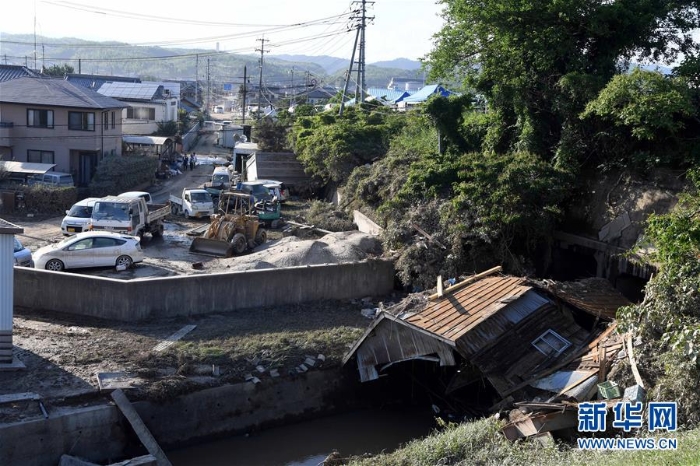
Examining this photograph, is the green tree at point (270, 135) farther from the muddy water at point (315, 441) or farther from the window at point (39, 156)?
the muddy water at point (315, 441)

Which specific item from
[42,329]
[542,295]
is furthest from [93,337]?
[542,295]

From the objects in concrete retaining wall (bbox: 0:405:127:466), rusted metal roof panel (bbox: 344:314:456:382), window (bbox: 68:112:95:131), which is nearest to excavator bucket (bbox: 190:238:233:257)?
rusted metal roof panel (bbox: 344:314:456:382)

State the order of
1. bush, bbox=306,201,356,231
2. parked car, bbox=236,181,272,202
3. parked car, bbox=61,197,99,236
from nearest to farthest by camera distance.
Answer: parked car, bbox=61,197,99,236 < bush, bbox=306,201,356,231 < parked car, bbox=236,181,272,202

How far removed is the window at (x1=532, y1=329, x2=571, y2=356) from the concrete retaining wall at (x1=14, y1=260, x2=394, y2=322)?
7069 mm

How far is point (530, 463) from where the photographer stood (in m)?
11.6

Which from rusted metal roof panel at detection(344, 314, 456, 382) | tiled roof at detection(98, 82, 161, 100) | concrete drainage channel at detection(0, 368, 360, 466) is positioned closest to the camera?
concrete drainage channel at detection(0, 368, 360, 466)

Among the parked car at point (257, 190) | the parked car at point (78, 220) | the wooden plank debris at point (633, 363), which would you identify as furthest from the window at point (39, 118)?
the wooden plank debris at point (633, 363)

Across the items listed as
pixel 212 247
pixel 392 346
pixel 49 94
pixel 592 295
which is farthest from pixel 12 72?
pixel 592 295

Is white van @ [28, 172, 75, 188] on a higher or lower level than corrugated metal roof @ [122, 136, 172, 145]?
lower

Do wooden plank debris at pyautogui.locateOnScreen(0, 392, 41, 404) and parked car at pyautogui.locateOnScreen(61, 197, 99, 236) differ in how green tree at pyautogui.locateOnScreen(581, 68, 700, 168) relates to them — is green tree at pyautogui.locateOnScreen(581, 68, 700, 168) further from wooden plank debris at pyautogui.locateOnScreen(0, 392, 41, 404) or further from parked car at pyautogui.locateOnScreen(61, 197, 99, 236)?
parked car at pyautogui.locateOnScreen(61, 197, 99, 236)

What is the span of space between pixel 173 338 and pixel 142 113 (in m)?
47.4

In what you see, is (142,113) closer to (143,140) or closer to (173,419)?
(143,140)

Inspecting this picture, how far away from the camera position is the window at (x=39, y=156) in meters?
40.0

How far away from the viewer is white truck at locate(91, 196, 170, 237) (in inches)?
1050
